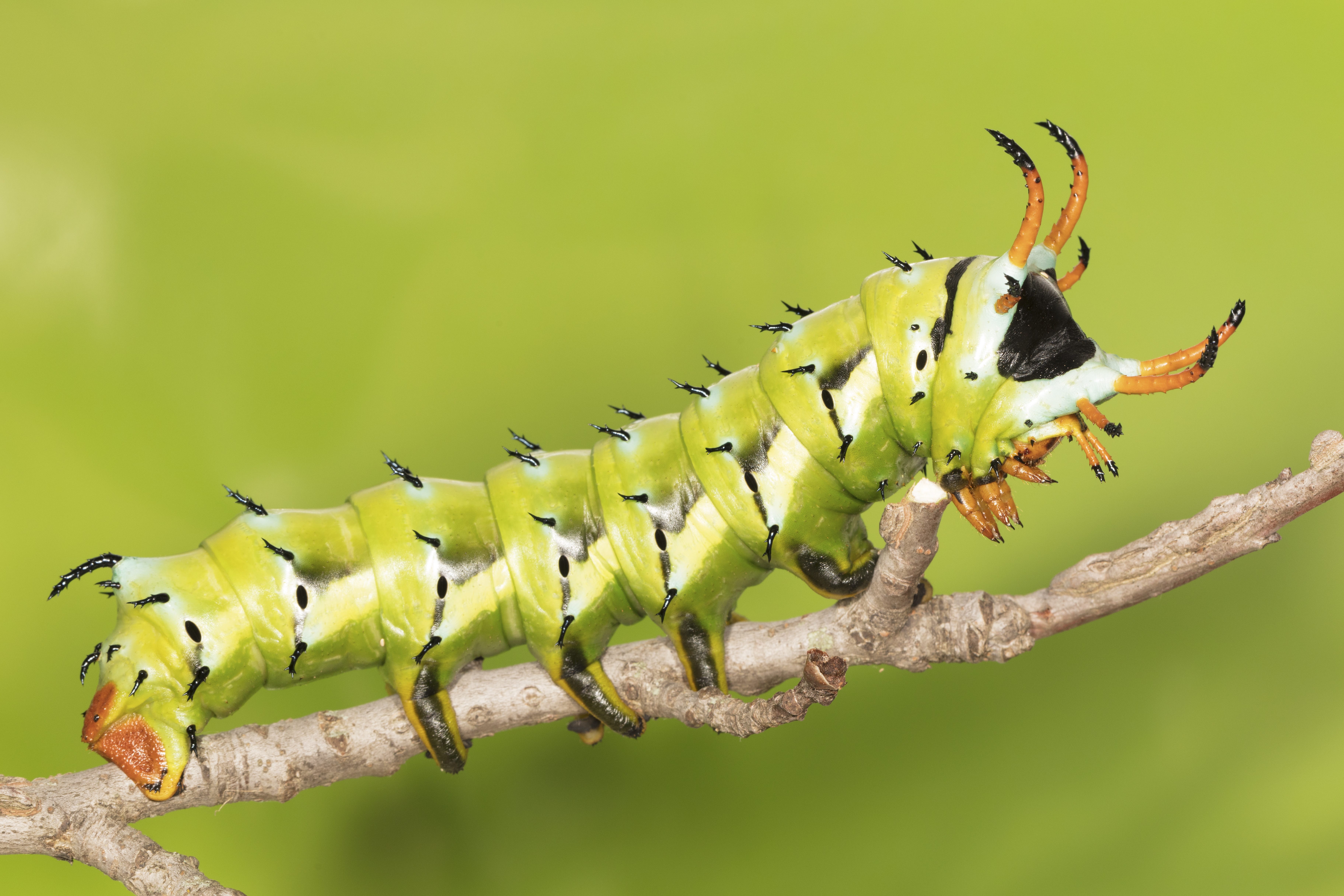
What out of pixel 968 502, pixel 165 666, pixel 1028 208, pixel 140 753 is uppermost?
pixel 1028 208

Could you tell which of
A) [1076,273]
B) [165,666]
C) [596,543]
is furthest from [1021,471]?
[165,666]

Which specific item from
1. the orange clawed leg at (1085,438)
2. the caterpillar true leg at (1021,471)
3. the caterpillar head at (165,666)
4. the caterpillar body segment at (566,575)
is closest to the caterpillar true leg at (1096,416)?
the orange clawed leg at (1085,438)

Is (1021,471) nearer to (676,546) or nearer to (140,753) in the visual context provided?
(676,546)

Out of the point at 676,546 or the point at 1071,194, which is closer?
the point at 1071,194

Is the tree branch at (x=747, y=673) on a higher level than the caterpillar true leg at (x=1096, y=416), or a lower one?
lower

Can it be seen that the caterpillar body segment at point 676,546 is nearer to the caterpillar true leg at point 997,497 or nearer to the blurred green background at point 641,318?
the caterpillar true leg at point 997,497

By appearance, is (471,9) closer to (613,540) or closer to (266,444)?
(266,444)

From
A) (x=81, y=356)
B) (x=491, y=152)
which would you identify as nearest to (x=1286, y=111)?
(x=491, y=152)
